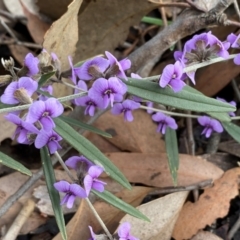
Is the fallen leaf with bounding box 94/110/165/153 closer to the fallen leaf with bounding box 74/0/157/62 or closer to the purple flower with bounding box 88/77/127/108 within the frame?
the fallen leaf with bounding box 74/0/157/62

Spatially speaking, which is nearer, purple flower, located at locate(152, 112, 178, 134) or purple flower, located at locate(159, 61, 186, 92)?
purple flower, located at locate(159, 61, 186, 92)

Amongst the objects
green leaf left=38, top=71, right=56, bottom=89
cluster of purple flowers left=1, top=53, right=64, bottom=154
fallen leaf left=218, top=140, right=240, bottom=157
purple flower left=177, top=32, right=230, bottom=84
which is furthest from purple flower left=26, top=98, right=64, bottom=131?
fallen leaf left=218, top=140, right=240, bottom=157

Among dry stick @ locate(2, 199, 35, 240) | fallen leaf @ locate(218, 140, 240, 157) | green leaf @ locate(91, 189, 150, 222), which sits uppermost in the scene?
green leaf @ locate(91, 189, 150, 222)

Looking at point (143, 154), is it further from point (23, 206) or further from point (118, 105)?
point (23, 206)

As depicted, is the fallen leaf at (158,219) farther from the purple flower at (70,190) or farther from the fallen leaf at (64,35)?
the fallen leaf at (64,35)

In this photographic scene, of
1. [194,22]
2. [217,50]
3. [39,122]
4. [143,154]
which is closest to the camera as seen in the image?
[39,122]

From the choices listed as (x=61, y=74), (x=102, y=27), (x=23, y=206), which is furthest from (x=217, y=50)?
(x=23, y=206)

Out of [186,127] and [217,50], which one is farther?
[186,127]
